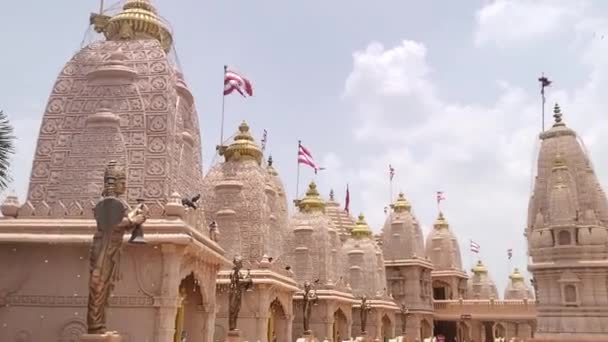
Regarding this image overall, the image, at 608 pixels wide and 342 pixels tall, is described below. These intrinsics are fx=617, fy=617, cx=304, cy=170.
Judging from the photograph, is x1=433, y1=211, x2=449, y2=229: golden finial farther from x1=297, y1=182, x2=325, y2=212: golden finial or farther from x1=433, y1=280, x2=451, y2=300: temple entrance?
x1=297, y1=182, x2=325, y2=212: golden finial

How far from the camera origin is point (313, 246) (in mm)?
38562

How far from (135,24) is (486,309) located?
3942 cm

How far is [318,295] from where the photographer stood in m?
37.4

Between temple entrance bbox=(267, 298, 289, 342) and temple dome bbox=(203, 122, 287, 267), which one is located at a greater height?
temple dome bbox=(203, 122, 287, 267)

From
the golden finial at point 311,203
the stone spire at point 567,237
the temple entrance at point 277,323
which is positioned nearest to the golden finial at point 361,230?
the golden finial at point 311,203

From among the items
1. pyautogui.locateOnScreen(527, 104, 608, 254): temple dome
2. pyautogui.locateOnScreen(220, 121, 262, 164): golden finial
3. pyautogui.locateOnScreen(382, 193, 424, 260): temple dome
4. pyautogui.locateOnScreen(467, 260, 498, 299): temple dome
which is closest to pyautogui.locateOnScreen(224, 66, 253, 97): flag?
pyautogui.locateOnScreen(220, 121, 262, 164): golden finial

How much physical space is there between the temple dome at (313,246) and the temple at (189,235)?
9 centimetres

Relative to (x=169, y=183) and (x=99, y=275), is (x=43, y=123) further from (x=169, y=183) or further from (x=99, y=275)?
(x=99, y=275)

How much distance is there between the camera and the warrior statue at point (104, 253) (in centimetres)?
1041

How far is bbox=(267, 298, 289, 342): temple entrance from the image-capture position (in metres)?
31.9

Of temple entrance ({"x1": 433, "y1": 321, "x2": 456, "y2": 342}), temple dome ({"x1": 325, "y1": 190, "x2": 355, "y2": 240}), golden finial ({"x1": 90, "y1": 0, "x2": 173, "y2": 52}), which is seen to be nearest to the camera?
golden finial ({"x1": 90, "y1": 0, "x2": 173, "y2": 52})

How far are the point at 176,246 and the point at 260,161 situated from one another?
15041mm

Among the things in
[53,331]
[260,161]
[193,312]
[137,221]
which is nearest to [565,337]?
[260,161]

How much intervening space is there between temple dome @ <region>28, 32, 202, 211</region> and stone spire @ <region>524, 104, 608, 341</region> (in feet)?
73.2
